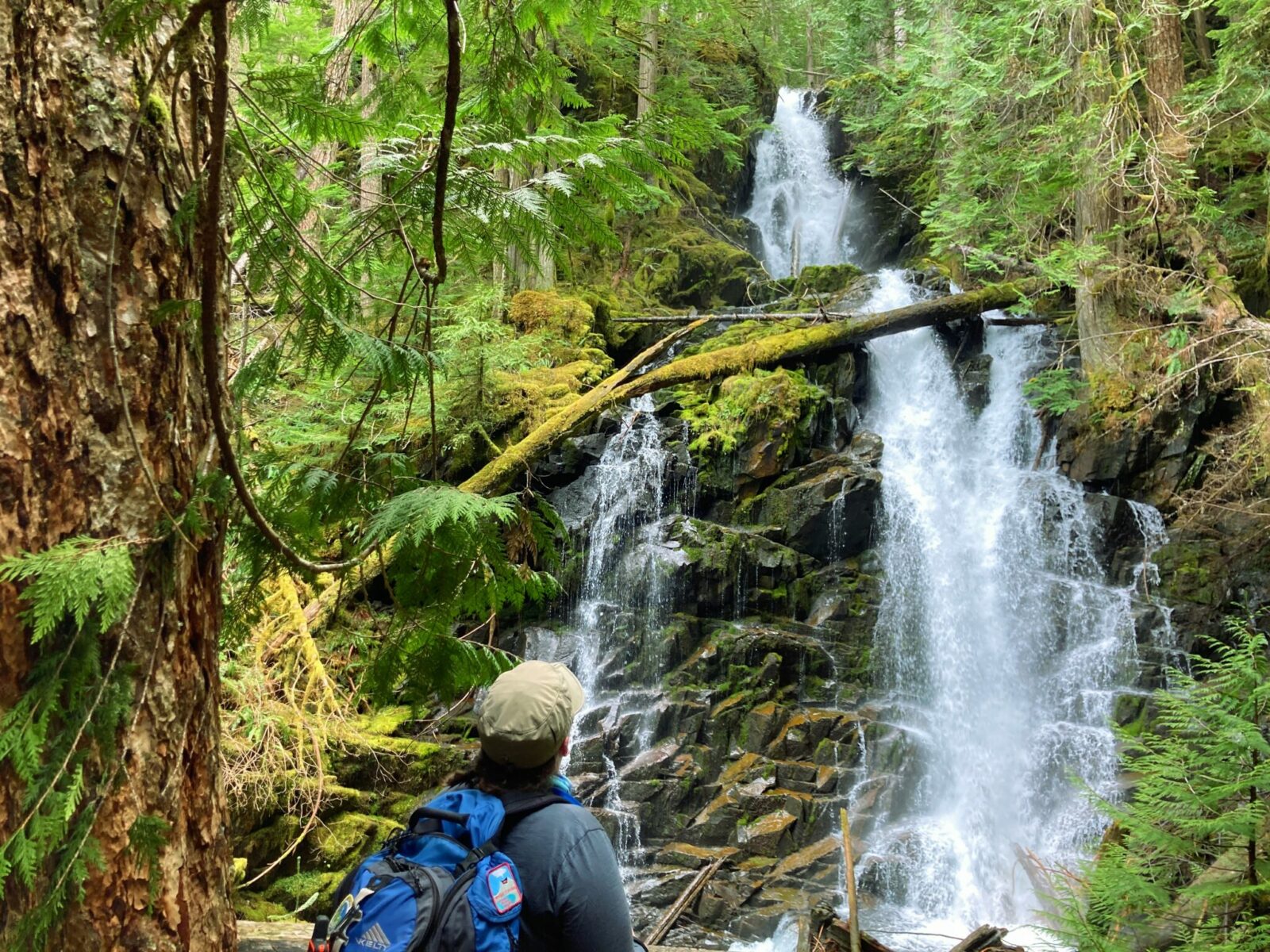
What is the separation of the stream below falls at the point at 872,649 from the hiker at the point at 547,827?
→ 696cm

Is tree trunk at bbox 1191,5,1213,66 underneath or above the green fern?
above

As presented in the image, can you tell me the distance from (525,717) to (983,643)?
11078 millimetres

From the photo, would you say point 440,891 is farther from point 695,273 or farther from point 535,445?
point 695,273

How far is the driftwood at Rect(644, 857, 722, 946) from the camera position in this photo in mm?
7344

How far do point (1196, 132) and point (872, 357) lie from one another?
5585 mm

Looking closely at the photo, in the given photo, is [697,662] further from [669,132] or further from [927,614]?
[669,132]

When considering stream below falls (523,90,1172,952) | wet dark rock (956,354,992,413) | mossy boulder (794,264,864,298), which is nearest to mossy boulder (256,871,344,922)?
stream below falls (523,90,1172,952)

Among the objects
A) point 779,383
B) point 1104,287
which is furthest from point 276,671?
point 1104,287

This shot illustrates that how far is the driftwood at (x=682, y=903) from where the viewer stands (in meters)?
7.34

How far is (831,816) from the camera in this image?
31.8ft

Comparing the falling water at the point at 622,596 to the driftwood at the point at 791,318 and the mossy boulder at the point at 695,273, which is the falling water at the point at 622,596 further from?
the mossy boulder at the point at 695,273

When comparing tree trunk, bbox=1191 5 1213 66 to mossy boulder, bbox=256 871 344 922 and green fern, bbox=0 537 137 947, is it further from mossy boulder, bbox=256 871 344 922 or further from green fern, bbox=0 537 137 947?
green fern, bbox=0 537 137 947

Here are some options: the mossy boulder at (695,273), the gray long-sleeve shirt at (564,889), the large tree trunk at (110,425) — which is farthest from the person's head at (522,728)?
the mossy boulder at (695,273)

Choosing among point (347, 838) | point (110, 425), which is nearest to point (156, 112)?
point (110, 425)
